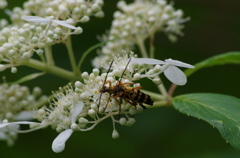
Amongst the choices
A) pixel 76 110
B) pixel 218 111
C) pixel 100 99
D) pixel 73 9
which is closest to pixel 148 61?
pixel 100 99

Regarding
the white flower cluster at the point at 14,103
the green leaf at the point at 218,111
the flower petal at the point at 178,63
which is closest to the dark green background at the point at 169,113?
the green leaf at the point at 218,111

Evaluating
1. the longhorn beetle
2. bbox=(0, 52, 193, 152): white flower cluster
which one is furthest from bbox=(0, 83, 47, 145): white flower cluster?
the longhorn beetle

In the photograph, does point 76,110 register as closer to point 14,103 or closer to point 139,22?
point 14,103

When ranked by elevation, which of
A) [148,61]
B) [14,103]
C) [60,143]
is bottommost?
[14,103]

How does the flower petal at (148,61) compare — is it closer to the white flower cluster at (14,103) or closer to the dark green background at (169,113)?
the white flower cluster at (14,103)

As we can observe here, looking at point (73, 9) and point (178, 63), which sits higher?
point (73, 9)

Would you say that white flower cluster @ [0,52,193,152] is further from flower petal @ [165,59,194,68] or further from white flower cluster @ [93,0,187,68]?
white flower cluster @ [93,0,187,68]

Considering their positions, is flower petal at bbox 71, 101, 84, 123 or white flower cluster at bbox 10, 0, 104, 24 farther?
white flower cluster at bbox 10, 0, 104, 24
